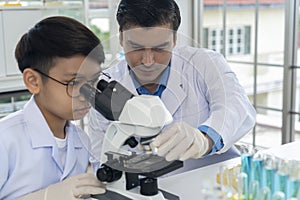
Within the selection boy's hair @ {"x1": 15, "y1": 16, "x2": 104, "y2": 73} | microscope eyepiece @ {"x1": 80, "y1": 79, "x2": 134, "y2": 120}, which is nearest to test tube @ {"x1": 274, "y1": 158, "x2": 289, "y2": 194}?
microscope eyepiece @ {"x1": 80, "y1": 79, "x2": 134, "y2": 120}

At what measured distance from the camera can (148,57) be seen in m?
1.08

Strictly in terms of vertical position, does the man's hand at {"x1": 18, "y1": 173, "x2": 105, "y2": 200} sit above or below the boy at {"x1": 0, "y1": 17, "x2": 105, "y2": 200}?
below

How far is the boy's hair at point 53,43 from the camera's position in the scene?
1233 millimetres

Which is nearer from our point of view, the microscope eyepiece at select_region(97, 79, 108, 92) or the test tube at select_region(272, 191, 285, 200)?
the test tube at select_region(272, 191, 285, 200)

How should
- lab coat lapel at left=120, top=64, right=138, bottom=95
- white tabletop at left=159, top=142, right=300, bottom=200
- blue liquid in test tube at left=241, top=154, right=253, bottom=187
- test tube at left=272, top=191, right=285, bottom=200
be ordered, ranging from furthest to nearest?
white tabletop at left=159, top=142, right=300, bottom=200
lab coat lapel at left=120, top=64, right=138, bottom=95
blue liquid in test tube at left=241, top=154, right=253, bottom=187
test tube at left=272, top=191, right=285, bottom=200

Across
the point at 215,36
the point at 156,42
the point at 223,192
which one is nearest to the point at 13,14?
the point at 215,36

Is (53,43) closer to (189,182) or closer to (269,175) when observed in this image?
(189,182)

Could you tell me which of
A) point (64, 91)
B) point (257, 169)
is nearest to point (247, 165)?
point (257, 169)

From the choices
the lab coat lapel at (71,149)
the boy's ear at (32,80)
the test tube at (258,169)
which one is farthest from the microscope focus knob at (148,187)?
the boy's ear at (32,80)

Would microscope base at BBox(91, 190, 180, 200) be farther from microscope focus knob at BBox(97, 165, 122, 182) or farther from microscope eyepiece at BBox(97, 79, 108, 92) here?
microscope eyepiece at BBox(97, 79, 108, 92)

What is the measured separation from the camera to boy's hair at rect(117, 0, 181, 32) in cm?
118

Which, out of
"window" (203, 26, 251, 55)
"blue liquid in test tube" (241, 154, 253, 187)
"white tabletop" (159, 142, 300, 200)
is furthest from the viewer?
"window" (203, 26, 251, 55)

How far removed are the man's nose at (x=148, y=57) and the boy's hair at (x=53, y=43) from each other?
0.21 meters

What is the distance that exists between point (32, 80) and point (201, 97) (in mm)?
536
